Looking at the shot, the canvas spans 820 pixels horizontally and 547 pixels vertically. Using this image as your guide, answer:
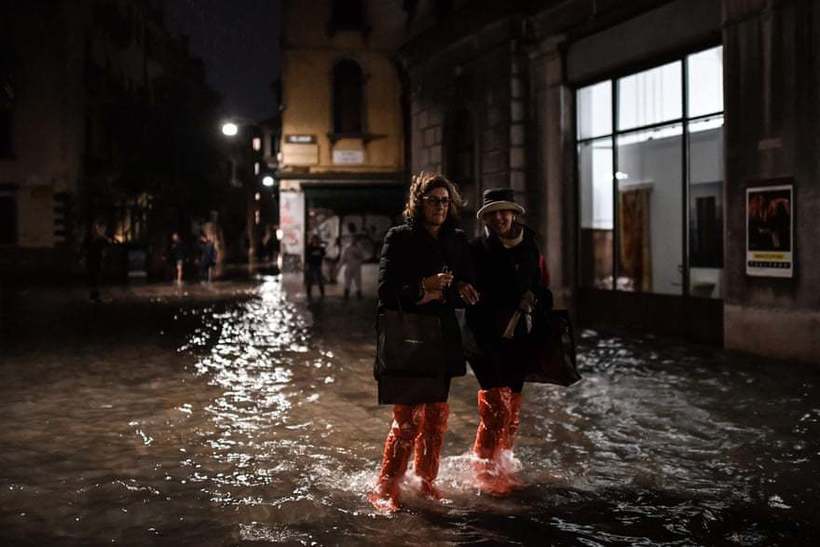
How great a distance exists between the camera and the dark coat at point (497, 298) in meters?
5.20

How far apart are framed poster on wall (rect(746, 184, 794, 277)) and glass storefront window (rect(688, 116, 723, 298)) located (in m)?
1.37

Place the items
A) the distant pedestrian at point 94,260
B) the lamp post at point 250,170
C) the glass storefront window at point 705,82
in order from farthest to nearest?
the lamp post at point 250,170 → the distant pedestrian at point 94,260 → the glass storefront window at point 705,82

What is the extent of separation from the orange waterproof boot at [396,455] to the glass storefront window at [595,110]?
35.4 ft

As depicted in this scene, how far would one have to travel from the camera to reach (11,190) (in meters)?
36.8

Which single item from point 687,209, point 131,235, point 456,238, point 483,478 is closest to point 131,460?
point 483,478

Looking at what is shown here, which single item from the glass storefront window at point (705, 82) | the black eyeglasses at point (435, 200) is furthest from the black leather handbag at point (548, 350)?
the glass storefront window at point (705, 82)

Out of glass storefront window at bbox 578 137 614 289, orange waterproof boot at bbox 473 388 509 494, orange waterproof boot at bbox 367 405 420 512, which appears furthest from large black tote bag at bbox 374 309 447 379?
glass storefront window at bbox 578 137 614 289

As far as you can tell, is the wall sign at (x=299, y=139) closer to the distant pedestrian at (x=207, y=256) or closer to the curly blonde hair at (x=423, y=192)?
the distant pedestrian at (x=207, y=256)

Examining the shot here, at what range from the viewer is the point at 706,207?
41.8ft

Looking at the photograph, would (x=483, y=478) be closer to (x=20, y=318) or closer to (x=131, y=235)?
(x=20, y=318)

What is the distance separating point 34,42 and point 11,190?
6351mm

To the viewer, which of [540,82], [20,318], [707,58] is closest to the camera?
[707,58]

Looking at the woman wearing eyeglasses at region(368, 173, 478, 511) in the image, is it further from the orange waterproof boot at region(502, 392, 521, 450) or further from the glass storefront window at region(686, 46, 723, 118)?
the glass storefront window at region(686, 46, 723, 118)

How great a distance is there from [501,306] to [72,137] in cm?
3641
